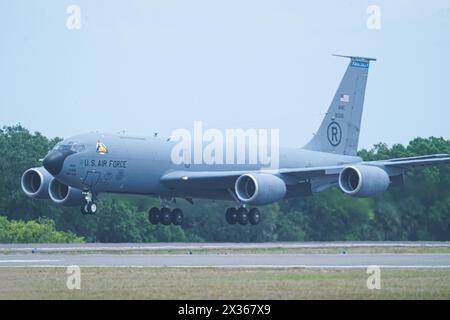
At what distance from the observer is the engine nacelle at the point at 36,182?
191 ft

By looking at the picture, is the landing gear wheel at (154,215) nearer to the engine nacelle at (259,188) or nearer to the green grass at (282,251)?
the engine nacelle at (259,188)

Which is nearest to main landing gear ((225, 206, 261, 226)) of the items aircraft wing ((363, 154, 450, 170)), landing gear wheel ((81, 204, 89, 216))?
aircraft wing ((363, 154, 450, 170))

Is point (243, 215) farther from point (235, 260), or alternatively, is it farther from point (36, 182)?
point (235, 260)

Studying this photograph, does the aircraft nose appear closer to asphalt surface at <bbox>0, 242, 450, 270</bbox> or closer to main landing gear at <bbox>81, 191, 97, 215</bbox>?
main landing gear at <bbox>81, 191, 97, 215</bbox>

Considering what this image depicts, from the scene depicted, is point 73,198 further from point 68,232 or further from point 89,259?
point 89,259

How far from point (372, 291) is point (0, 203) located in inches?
2009

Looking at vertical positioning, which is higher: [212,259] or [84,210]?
[84,210]

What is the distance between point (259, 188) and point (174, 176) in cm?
386

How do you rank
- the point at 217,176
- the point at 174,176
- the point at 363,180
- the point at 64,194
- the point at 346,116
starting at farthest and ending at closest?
the point at 346,116, the point at 64,194, the point at 217,176, the point at 174,176, the point at 363,180

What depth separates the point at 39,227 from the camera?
65.9m

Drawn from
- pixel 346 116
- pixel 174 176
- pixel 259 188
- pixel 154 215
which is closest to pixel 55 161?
pixel 174 176

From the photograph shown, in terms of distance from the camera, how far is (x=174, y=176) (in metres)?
56.9
